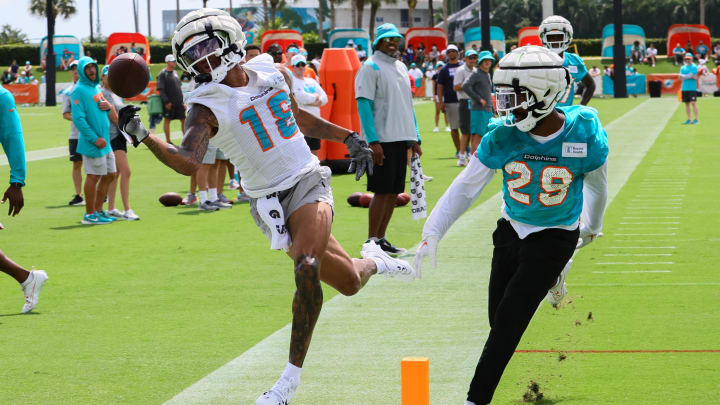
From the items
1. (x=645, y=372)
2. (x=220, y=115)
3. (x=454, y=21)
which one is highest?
(x=454, y=21)

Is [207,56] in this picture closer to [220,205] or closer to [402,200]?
[402,200]

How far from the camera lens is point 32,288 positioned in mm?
8266

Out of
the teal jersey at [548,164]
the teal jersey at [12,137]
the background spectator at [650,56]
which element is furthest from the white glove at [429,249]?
the background spectator at [650,56]

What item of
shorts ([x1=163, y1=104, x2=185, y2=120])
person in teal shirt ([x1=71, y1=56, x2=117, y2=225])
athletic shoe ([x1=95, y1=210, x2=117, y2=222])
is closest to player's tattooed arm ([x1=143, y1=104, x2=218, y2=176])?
person in teal shirt ([x1=71, y1=56, x2=117, y2=225])

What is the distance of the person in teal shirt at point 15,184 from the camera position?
8.24 m

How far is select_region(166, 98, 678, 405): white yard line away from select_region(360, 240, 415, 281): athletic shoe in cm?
40

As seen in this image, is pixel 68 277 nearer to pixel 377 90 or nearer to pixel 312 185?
pixel 377 90

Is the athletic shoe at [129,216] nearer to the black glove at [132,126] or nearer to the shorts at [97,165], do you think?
the shorts at [97,165]

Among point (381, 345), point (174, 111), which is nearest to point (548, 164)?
point (381, 345)

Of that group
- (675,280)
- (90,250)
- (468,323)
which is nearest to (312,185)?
(468,323)

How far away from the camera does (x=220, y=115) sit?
19.5ft

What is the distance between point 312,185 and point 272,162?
260 millimetres

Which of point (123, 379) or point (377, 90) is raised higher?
point (377, 90)

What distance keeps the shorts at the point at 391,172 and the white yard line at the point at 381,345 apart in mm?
803
